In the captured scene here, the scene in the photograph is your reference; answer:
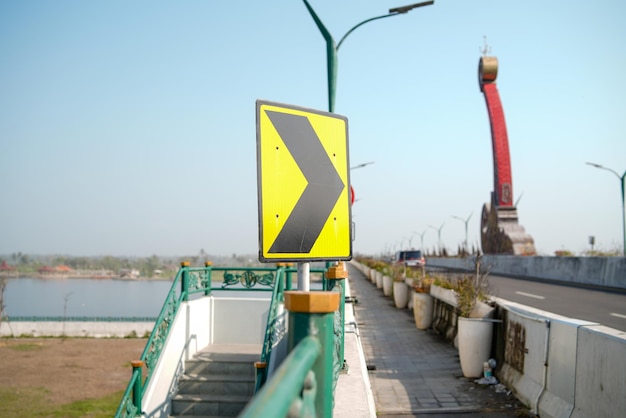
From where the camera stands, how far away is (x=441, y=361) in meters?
10.6

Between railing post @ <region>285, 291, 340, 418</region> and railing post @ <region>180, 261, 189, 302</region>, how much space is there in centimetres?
1058

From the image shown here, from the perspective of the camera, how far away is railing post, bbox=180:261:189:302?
1216 centimetres

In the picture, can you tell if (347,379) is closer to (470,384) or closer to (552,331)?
(552,331)

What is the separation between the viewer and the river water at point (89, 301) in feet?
186

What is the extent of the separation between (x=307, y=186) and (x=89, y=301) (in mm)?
92350

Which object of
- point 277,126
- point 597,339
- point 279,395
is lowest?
point 597,339

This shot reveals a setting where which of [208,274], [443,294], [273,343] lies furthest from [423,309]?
[273,343]

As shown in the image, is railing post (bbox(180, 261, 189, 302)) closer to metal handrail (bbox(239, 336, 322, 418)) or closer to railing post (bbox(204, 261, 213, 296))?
railing post (bbox(204, 261, 213, 296))

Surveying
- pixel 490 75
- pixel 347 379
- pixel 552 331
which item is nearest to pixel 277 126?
pixel 347 379

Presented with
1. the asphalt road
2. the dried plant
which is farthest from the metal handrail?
the asphalt road

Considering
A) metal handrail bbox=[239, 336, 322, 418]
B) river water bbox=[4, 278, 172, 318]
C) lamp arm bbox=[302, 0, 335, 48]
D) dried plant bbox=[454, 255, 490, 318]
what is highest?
lamp arm bbox=[302, 0, 335, 48]

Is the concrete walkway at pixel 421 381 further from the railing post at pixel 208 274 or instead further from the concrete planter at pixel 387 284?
the concrete planter at pixel 387 284

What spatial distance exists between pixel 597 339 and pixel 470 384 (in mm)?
3470

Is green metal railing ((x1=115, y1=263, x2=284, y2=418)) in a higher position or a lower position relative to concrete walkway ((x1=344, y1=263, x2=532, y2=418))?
higher
